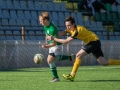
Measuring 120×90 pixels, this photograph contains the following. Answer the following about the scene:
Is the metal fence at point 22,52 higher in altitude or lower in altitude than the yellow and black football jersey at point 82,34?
lower

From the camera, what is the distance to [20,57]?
78.2 feet

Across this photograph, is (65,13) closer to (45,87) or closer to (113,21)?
(113,21)

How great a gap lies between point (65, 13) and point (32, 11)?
104 inches

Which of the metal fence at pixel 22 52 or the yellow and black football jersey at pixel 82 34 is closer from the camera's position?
the yellow and black football jersey at pixel 82 34

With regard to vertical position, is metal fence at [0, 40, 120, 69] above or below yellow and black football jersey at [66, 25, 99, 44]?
below

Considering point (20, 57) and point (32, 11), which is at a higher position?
point (32, 11)

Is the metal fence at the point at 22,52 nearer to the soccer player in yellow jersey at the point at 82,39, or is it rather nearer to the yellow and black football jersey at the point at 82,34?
the soccer player in yellow jersey at the point at 82,39

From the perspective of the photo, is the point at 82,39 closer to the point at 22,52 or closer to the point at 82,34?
the point at 82,34

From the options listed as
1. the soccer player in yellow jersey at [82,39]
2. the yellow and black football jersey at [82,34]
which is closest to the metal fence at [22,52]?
the soccer player in yellow jersey at [82,39]

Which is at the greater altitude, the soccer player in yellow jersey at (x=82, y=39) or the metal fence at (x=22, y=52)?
the soccer player in yellow jersey at (x=82, y=39)

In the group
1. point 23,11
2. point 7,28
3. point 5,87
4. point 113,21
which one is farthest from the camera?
point 113,21

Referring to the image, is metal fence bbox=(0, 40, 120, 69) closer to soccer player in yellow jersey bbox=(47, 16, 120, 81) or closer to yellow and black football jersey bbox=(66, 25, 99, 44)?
soccer player in yellow jersey bbox=(47, 16, 120, 81)

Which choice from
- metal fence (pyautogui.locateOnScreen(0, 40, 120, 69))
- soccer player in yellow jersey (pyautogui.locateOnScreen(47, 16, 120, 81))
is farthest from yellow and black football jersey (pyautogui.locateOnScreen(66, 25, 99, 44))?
metal fence (pyautogui.locateOnScreen(0, 40, 120, 69))

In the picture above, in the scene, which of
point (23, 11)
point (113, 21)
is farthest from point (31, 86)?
point (113, 21)
